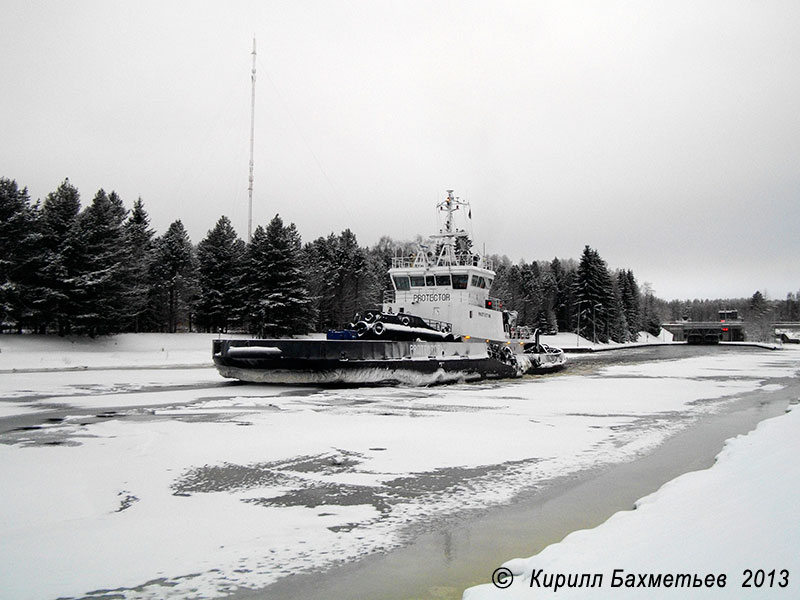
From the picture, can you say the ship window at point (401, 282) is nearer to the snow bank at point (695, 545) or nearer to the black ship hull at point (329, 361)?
the black ship hull at point (329, 361)

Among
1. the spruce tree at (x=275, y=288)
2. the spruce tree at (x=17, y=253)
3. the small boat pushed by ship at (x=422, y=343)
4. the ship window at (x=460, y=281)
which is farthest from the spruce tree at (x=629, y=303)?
the spruce tree at (x=17, y=253)

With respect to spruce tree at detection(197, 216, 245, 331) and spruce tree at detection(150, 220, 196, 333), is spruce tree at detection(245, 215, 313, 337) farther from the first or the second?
spruce tree at detection(150, 220, 196, 333)

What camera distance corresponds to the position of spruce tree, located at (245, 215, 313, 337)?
135ft

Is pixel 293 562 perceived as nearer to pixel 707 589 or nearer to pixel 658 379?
pixel 707 589

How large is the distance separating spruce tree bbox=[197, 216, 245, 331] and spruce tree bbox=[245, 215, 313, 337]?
2.81 metres

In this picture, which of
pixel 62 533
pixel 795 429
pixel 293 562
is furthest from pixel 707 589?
pixel 795 429

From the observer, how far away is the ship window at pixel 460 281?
73.7 feet

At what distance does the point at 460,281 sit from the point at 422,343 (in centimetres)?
456

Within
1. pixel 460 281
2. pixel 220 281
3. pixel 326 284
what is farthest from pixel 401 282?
pixel 326 284

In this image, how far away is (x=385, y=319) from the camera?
A: 19.0 m

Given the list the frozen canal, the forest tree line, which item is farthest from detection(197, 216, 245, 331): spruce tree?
the frozen canal

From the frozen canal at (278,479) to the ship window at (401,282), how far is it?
9375mm

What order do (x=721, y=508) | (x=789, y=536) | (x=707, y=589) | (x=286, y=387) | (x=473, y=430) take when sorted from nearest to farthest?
1. (x=707, y=589)
2. (x=789, y=536)
3. (x=721, y=508)
4. (x=473, y=430)
5. (x=286, y=387)

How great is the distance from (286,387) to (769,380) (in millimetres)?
18307
